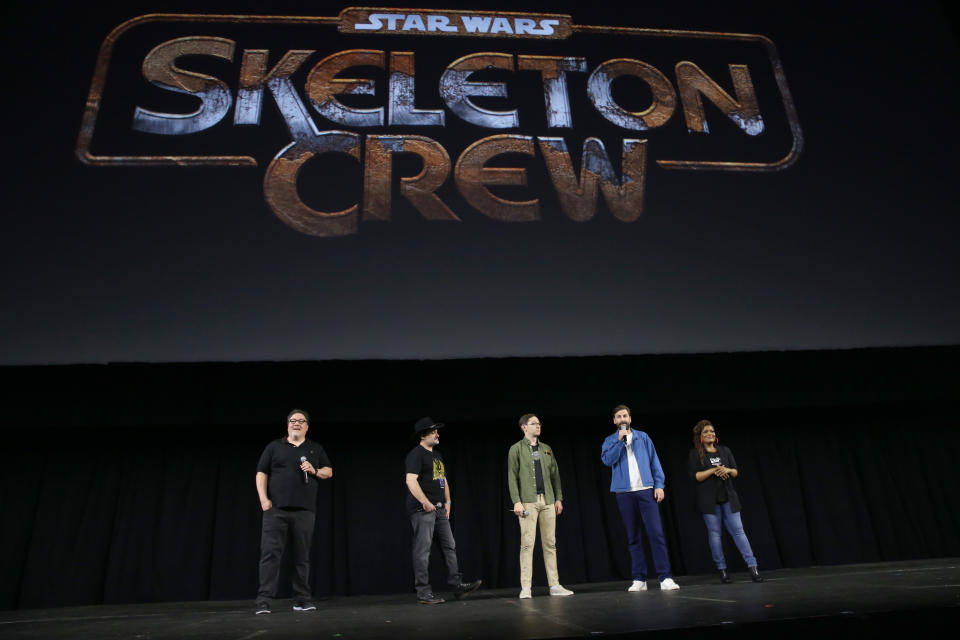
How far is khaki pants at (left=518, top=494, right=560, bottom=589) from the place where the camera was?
376 centimetres

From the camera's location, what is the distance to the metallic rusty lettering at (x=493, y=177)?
4.65m

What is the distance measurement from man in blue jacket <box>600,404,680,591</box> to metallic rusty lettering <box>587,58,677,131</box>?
2456 millimetres

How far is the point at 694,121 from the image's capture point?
5.05 m

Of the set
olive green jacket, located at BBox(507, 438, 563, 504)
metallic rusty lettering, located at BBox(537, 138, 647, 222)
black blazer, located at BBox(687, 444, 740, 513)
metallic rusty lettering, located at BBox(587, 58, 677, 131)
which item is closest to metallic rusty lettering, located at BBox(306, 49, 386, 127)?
metallic rusty lettering, located at BBox(537, 138, 647, 222)

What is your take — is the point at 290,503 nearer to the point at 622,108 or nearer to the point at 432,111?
the point at 432,111

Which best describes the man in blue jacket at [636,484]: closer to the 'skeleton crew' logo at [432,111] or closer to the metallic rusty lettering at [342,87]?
the 'skeleton crew' logo at [432,111]

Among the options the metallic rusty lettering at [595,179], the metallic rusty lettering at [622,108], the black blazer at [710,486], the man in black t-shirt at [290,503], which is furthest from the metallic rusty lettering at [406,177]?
the black blazer at [710,486]

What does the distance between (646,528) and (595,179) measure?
8.47 ft

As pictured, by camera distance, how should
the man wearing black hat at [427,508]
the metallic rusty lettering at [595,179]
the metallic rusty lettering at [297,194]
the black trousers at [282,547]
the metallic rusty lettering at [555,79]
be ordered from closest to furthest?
the black trousers at [282,547]
the man wearing black hat at [427,508]
the metallic rusty lettering at [297,194]
the metallic rusty lettering at [595,179]
the metallic rusty lettering at [555,79]

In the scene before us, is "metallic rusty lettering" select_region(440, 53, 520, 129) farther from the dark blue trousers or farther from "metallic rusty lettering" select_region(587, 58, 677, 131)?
the dark blue trousers

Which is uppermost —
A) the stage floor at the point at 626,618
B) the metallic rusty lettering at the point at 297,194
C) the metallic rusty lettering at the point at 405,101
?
the metallic rusty lettering at the point at 405,101

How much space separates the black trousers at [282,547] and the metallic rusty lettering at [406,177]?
2.12 m

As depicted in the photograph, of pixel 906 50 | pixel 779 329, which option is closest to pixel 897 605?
pixel 779 329

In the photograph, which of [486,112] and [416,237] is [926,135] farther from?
[416,237]
